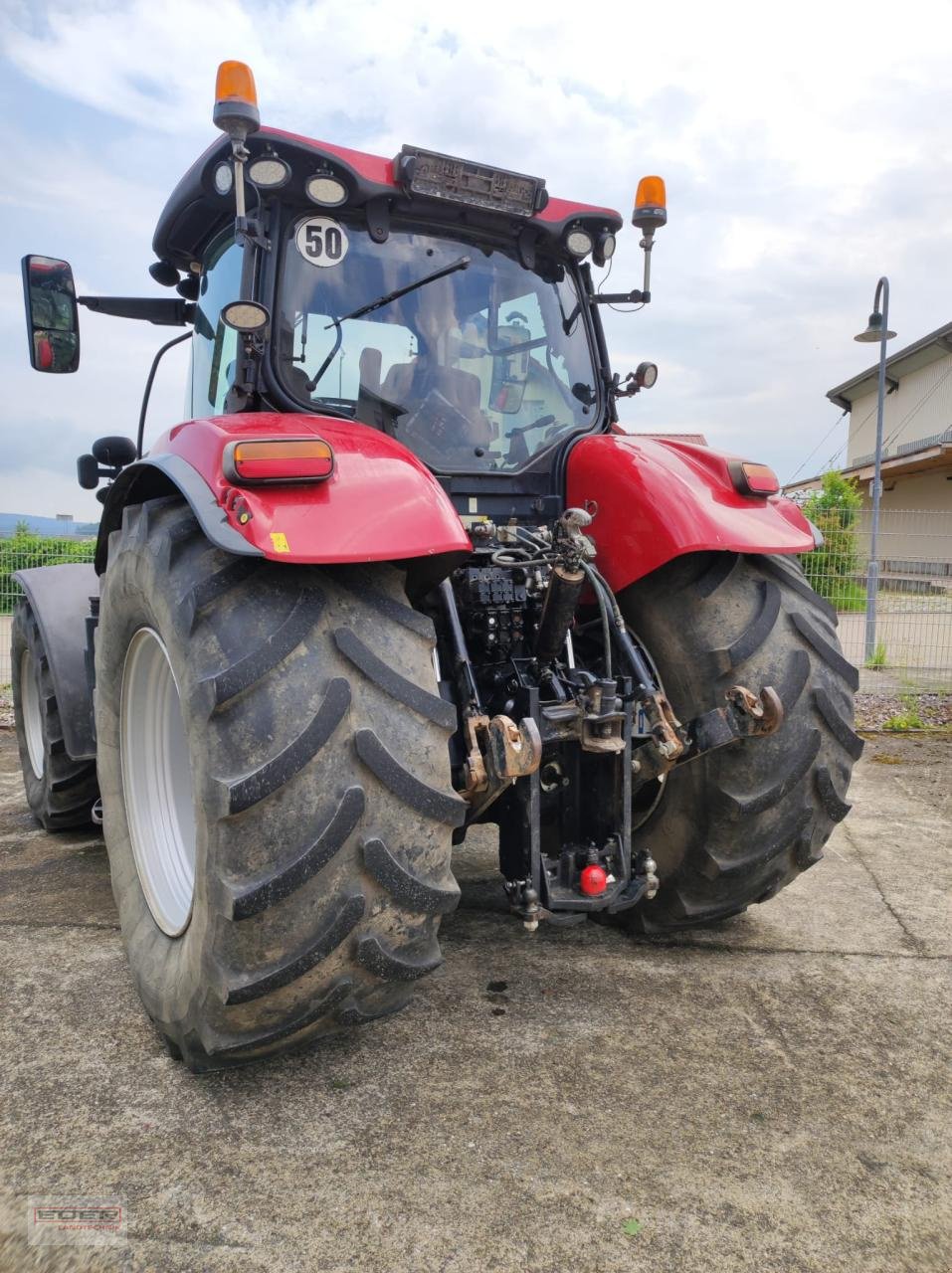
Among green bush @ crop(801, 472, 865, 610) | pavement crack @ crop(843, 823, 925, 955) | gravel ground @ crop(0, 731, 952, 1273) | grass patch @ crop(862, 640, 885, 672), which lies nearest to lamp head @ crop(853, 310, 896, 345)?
green bush @ crop(801, 472, 865, 610)

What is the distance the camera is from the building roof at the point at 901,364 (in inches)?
861

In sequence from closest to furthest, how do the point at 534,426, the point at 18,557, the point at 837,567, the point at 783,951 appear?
the point at 783,951 < the point at 534,426 < the point at 18,557 < the point at 837,567

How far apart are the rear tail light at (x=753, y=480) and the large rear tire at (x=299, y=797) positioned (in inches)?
43.7

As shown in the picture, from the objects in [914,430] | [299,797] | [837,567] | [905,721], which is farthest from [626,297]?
[914,430]

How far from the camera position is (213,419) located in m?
2.29

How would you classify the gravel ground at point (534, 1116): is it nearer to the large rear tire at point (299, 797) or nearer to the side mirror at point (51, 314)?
the large rear tire at point (299, 797)

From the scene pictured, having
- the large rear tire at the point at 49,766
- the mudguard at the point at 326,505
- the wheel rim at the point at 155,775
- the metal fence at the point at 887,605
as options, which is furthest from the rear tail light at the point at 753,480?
the metal fence at the point at 887,605

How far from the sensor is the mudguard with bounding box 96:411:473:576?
187 centimetres

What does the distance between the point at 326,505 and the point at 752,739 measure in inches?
52.7

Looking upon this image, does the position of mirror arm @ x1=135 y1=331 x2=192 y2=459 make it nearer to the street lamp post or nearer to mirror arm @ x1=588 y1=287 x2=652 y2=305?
mirror arm @ x1=588 y1=287 x2=652 y2=305

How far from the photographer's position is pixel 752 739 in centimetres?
252

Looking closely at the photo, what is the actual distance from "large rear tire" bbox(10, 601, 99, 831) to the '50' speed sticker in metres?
2.21

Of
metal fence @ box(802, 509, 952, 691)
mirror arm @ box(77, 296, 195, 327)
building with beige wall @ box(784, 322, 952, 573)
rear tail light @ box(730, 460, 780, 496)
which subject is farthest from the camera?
building with beige wall @ box(784, 322, 952, 573)

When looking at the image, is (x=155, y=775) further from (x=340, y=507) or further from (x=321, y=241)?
(x=321, y=241)
